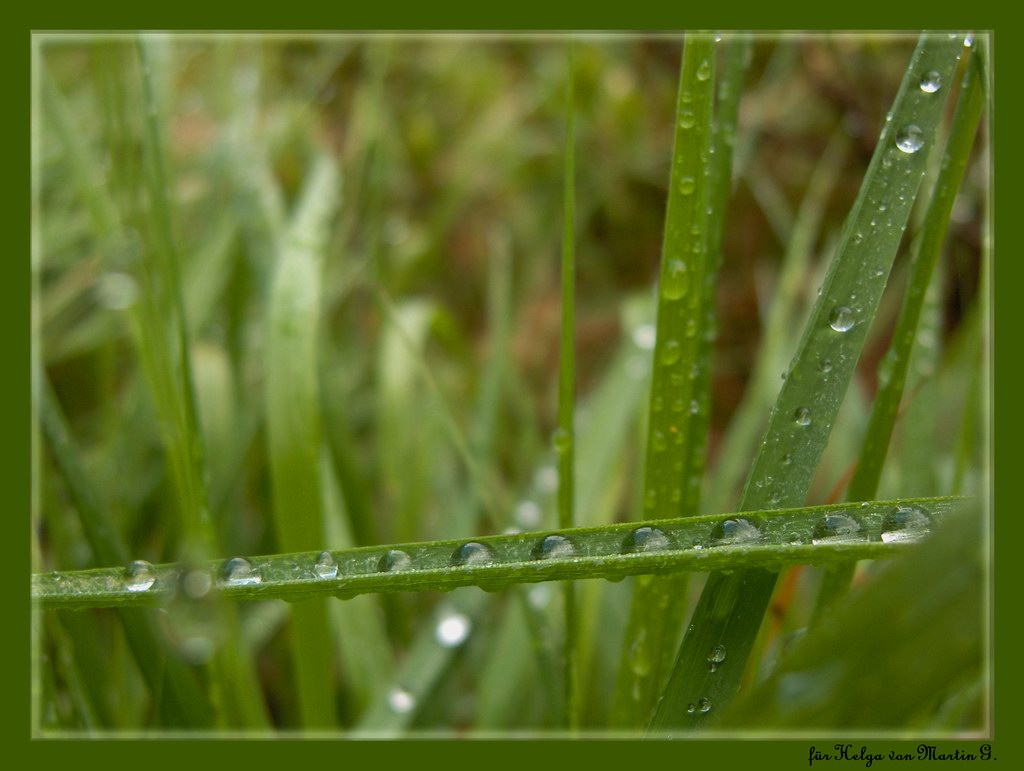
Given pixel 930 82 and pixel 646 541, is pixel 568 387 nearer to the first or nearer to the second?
pixel 646 541

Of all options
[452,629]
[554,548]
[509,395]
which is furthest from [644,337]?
[554,548]

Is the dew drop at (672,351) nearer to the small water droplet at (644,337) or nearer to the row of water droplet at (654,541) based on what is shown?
the row of water droplet at (654,541)

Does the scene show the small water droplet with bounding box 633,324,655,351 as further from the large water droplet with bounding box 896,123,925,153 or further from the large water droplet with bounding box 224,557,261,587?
the large water droplet with bounding box 224,557,261,587

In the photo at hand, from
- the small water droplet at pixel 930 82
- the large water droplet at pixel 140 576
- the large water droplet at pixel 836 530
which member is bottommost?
the large water droplet at pixel 140 576

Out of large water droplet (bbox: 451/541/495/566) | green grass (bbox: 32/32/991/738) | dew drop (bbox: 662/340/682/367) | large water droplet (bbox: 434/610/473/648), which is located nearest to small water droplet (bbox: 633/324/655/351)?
green grass (bbox: 32/32/991/738)

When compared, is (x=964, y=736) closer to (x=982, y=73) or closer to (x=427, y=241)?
(x=982, y=73)

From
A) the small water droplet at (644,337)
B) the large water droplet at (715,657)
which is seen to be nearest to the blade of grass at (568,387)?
the large water droplet at (715,657)
